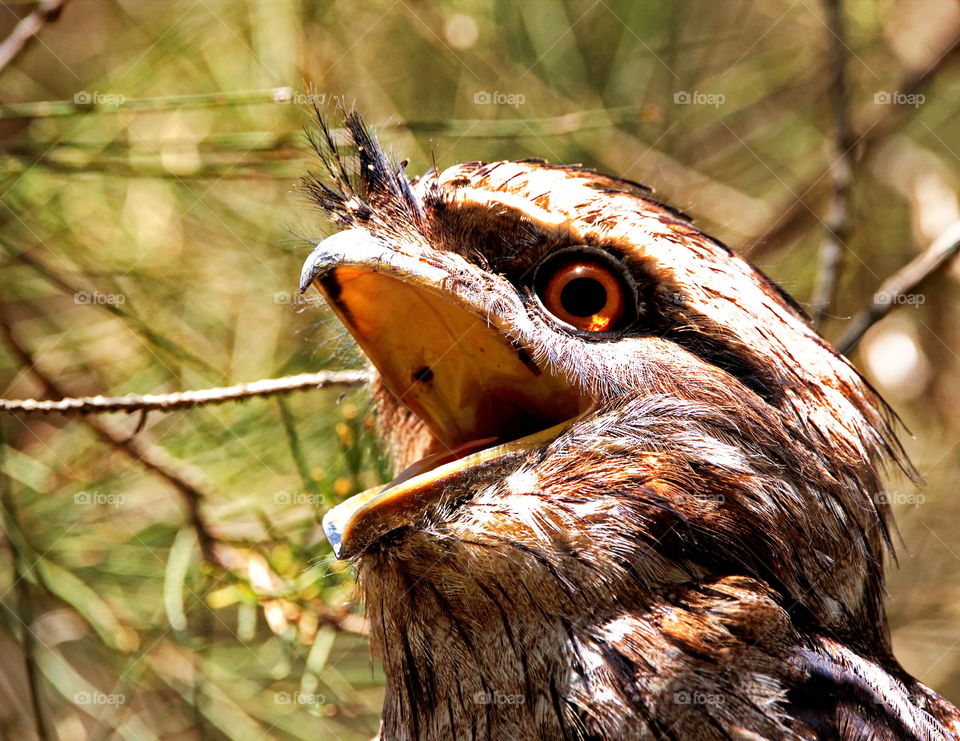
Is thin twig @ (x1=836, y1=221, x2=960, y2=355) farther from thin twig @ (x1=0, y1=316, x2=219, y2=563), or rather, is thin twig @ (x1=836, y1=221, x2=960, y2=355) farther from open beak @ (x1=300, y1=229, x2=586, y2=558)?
thin twig @ (x1=0, y1=316, x2=219, y2=563)

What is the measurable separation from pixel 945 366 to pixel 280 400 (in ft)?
9.21

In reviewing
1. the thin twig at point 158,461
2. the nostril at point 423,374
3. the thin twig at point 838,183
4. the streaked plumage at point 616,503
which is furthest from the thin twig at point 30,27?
the thin twig at point 838,183

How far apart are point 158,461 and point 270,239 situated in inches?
35.0

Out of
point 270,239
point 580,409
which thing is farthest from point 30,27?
point 580,409

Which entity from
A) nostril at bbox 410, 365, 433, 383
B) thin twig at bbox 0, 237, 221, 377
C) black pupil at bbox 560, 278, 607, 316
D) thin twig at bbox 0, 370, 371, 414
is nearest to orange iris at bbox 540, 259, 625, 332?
black pupil at bbox 560, 278, 607, 316

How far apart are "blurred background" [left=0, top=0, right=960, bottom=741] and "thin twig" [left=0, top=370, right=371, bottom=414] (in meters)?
0.10

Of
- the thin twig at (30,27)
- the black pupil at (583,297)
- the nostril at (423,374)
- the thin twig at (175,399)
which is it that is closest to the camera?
the black pupil at (583,297)

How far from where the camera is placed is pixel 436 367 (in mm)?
2301

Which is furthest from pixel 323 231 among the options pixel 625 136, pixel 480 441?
pixel 625 136

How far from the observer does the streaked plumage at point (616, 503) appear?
1883 mm

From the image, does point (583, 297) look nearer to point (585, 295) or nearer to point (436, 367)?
point (585, 295)

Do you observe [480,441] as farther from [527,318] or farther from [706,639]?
[706,639]

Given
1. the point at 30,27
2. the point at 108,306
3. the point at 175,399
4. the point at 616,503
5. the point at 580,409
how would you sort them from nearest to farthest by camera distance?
the point at 616,503 → the point at 580,409 → the point at 175,399 → the point at 30,27 → the point at 108,306

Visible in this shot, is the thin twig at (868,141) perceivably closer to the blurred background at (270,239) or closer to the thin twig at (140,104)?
the blurred background at (270,239)
